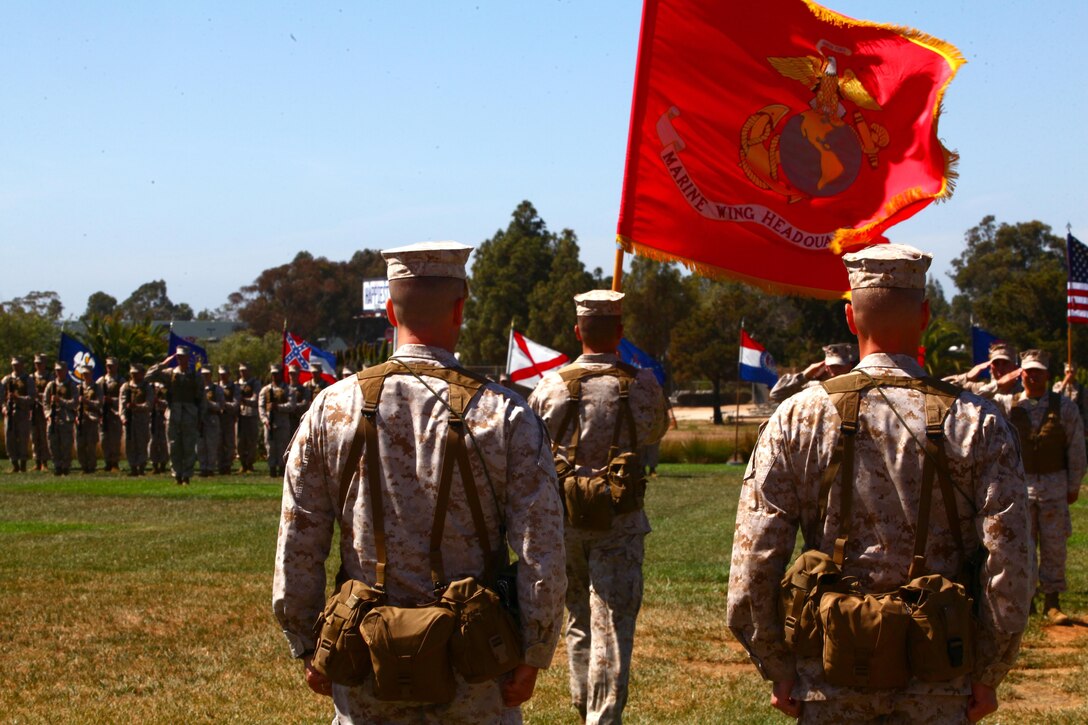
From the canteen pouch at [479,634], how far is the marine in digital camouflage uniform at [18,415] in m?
27.4

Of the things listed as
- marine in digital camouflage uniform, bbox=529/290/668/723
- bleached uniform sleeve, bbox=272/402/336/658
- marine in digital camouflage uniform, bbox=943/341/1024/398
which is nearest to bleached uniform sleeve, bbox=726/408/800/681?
bleached uniform sleeve, bbox=272/402/336/658

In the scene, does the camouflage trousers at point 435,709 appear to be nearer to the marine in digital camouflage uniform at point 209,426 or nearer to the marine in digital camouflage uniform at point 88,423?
the marine in digital camouflage uniform at point 209,426

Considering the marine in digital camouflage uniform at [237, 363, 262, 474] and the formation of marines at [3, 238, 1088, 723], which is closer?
the formation of marines at [3, 238, 1088, 723]

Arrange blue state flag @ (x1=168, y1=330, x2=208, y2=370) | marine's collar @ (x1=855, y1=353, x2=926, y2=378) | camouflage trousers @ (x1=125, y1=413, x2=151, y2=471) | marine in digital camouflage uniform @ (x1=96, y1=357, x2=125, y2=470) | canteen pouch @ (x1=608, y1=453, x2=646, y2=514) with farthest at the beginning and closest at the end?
blue state flag @ (x1=168, y1=330, x2=208, y2=370) < marine in digital camouflage uniform @ (x1=96, y1=357, x2=125, y2=470) < camouflage trousers @ (x1=125, y1=413, x2=151, y2=471) < canteen pouch @ (x1=608, y1=453, x2=646, y2=514) < marine's collar @ (x1=855, y1=353, x2=926, y2=378)

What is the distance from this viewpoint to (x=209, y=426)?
2903 cm

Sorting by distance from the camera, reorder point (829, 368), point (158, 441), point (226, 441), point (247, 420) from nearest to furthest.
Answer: point (829, 368)
point (158, 441)
point (226, 441)
point (247, 420)

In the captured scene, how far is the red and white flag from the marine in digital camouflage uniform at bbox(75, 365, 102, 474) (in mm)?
9047

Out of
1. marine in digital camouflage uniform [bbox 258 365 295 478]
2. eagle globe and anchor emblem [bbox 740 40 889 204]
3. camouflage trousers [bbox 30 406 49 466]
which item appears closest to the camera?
eagle globe and anchor emblem [bbox 740 40 889 204]

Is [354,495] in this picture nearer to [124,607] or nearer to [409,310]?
[409,310]

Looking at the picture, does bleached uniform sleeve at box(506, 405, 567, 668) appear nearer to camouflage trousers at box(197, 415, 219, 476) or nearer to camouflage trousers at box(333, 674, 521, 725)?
camouflage trousers at box(333, 674, 521, 725)

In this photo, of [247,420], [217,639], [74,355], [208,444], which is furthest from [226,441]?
[217,639]

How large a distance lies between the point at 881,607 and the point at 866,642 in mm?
118

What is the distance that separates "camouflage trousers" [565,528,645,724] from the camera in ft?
24.2

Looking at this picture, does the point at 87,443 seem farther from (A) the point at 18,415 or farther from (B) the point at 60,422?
(A) the point at 18,415
